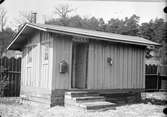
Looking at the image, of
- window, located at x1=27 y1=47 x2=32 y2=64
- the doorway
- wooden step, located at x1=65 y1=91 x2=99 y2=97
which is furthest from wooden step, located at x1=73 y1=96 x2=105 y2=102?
window, located at x1=27 y1=47 x2=32 y2=64

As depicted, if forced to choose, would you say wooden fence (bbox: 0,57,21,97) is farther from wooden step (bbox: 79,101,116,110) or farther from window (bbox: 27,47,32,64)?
wooden step (bbox: 79,101,116,110)

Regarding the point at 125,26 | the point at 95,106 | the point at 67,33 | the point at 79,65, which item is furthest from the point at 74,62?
the point at 125,26

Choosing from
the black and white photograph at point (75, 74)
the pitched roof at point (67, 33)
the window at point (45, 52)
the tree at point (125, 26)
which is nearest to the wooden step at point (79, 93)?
the black and white photograph at point (75, 74)

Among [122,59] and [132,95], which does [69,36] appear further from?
[132,95]

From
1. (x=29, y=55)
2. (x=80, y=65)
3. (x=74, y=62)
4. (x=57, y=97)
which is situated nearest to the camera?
(x=57, y=97)

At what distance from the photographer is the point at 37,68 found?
334 inches

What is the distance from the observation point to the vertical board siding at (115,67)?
822 centimetres

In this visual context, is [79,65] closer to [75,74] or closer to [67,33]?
[75,74]

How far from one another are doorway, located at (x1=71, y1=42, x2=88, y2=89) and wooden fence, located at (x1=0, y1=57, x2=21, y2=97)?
3.27 metres

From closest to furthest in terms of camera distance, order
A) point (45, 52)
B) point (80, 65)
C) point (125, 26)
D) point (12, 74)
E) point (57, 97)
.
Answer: point (57, 97) < point (45, 52) < point (80, 65) < point (12, 74) < point (125, 26)

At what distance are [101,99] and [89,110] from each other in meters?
1.24

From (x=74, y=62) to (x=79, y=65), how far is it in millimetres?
266

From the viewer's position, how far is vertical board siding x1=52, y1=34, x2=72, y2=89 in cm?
749

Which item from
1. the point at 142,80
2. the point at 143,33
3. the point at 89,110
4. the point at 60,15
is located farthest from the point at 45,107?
the point at 60,15
